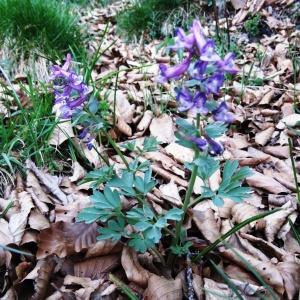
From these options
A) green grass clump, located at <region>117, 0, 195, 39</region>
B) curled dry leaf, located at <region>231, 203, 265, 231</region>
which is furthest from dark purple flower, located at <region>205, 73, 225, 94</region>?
green grass clump, located at <region>117, 0, 195, 39</region>

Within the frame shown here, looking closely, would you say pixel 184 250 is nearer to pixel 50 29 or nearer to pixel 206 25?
pixel 50 29

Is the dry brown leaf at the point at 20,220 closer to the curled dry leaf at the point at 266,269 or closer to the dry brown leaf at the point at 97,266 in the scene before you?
the dry brown leaf at the point at 97,266

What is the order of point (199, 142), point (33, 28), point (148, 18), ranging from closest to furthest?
point (199, 142) < point (33, 28) < point (148, 18)

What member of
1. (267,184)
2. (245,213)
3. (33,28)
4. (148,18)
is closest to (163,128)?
(267,184)

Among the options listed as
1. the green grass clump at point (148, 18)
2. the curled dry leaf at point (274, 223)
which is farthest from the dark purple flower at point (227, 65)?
the green grass clump at point (148, 18)

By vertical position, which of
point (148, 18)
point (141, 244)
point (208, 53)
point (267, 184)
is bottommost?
point (267, 184)

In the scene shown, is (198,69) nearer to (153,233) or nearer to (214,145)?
(214,145)
